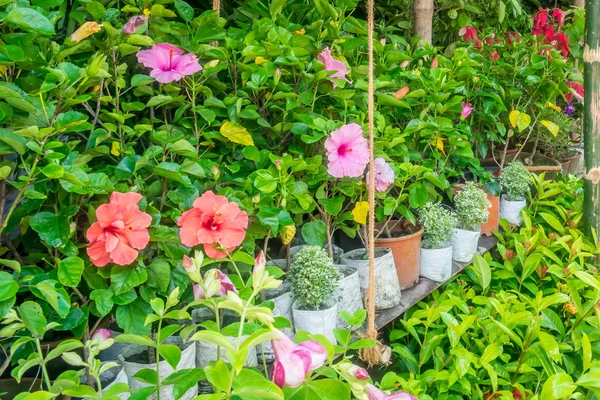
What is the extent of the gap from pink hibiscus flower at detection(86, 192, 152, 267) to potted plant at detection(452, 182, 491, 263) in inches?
44.0

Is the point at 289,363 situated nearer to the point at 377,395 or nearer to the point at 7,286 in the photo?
the point at 377,395

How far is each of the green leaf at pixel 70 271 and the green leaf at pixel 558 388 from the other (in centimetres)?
86

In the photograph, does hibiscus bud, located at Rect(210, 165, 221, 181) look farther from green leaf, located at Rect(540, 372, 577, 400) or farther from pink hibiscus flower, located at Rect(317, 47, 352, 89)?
green leaf, located at Rect(540, 372, 577, 400)

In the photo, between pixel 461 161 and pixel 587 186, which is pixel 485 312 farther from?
pixel 587 186

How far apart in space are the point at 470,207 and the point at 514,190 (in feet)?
1.40

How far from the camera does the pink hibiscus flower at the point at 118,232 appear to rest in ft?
2.69

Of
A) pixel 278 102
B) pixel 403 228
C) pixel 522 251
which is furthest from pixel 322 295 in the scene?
pixel 522 251

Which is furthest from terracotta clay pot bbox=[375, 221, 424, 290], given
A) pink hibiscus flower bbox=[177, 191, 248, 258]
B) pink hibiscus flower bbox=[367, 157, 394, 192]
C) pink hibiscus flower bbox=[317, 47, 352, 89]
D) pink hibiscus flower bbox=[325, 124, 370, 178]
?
pink hibiscus flower bbox=[177, 191, 248, 258]

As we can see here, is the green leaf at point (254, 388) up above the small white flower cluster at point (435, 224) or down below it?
above

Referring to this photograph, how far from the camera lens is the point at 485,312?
1.43 m

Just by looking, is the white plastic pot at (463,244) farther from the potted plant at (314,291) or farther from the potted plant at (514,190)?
the potted plant at (314,291)

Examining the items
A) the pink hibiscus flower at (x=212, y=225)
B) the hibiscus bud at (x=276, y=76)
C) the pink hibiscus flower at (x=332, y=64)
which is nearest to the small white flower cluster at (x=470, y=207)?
the pink hibiscus flower at (x=332, y=64)

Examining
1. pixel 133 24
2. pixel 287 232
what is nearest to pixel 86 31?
pixel 133 24

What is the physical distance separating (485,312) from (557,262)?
392 mm
